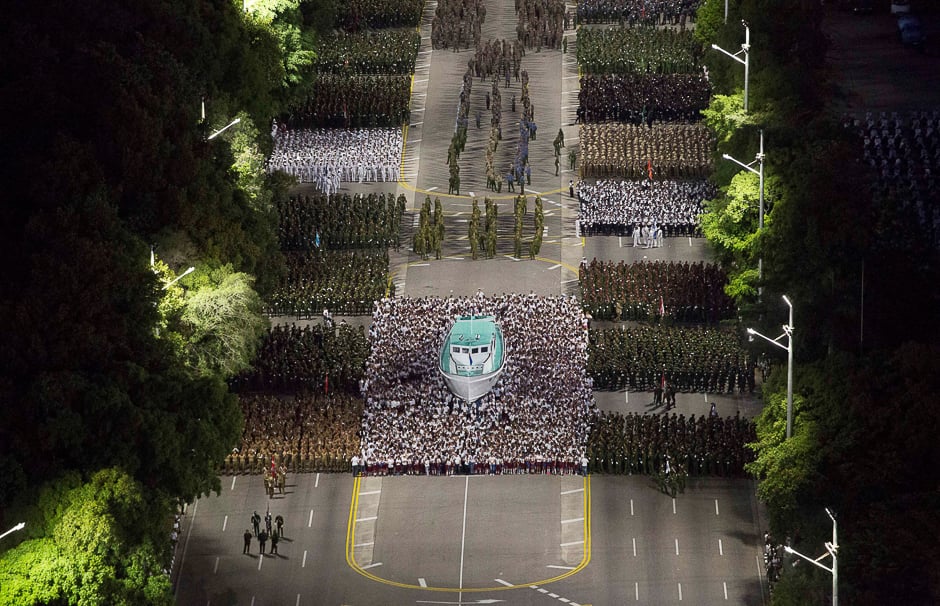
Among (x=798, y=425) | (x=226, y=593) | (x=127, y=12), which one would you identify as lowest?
(x=226, y=593)

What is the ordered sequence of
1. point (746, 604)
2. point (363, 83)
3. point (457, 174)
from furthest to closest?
point (363, 83) < point (457, 174) < point (746, 604)

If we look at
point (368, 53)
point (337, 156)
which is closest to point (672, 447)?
point (337, 156)

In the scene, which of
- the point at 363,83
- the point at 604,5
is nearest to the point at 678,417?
the point at 363,83

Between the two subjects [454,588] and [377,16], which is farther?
[377,16]

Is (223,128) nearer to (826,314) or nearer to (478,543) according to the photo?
(478,543)

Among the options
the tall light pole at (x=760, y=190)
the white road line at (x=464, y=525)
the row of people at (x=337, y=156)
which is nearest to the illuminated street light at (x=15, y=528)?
the white road line at (x=464, y=525)

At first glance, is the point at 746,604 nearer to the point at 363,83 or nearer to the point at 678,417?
the point at 678,417
